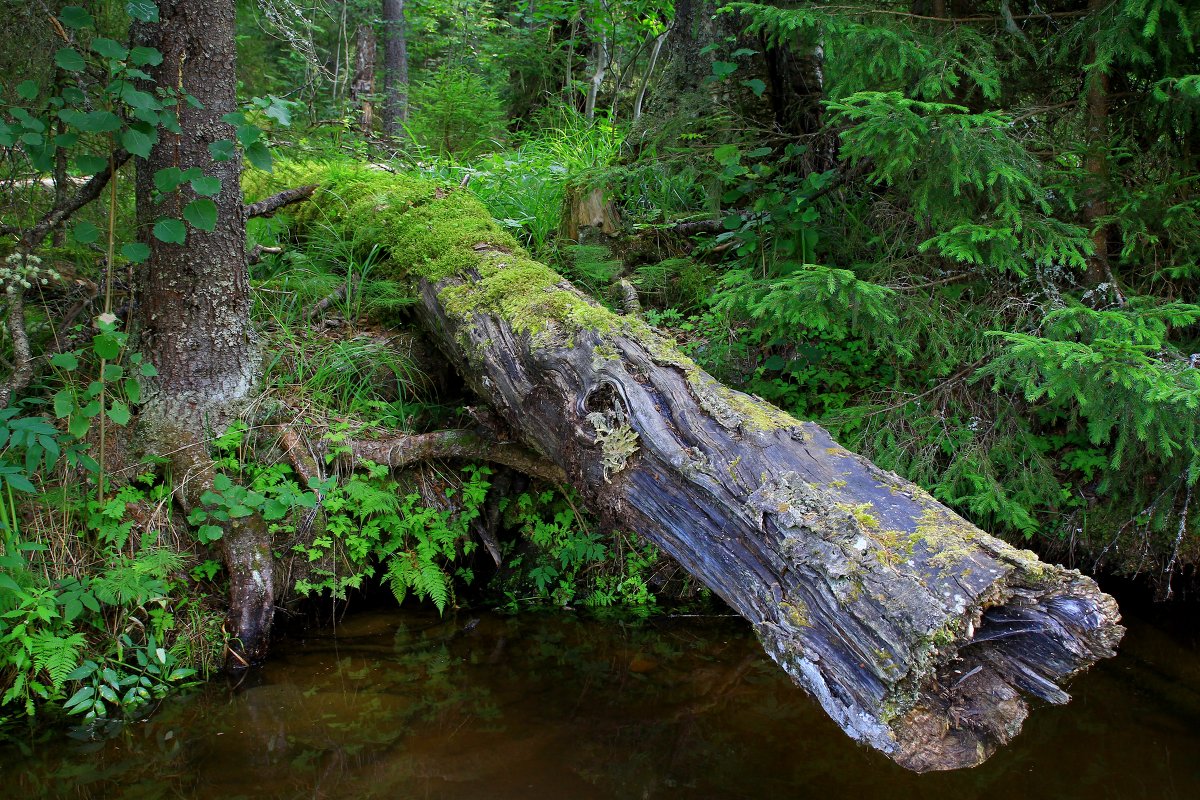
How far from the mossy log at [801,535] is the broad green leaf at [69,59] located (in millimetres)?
1966

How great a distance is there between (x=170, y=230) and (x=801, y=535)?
3.05 m

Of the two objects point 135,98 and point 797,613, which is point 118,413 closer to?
point 135,98

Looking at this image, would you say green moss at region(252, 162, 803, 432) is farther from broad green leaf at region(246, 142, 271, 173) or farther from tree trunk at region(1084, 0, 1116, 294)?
tree trunk at region(1084, 0, 1116, 294)

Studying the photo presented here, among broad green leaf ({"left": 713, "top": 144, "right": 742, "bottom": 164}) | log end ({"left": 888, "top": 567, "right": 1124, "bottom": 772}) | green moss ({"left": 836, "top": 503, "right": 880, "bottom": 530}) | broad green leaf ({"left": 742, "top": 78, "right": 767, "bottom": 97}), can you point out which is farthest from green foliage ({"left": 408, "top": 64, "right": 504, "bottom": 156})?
log end ({"left": 888, "top": 567, "right": 1124, "bottom": 772})

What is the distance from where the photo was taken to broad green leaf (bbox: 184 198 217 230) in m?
3.40

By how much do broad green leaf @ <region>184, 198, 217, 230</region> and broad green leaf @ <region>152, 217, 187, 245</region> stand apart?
0.06 m

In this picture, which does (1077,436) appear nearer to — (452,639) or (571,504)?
(571,504)

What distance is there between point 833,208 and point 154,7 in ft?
12.9

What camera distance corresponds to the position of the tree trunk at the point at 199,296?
3.73 m

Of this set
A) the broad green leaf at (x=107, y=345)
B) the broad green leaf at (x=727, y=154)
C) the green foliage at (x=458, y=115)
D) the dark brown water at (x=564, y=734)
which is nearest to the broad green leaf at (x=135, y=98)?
the broad green leaf at (x=107, y=345)

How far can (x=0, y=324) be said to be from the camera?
13.4 ft

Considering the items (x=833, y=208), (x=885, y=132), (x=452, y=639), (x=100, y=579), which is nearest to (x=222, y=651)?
(x=100, y=579)

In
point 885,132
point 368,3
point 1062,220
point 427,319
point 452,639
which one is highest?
point 368,3

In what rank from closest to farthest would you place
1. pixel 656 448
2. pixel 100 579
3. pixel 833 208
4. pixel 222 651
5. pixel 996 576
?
pixel 996 576
pixel 656 448
pixel 100 579
pixel 222 651
pixel 833 208
